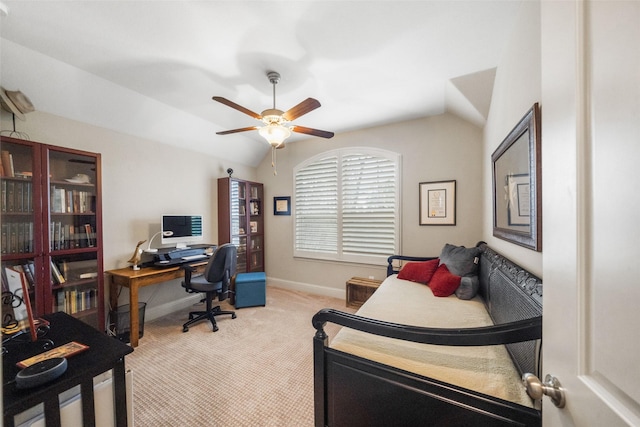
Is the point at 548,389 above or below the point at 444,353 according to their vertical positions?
above

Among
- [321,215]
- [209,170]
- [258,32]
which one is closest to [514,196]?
[258,32]

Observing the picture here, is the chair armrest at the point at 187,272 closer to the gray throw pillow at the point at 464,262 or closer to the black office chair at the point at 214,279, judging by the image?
the black office chair at the point at 214,279

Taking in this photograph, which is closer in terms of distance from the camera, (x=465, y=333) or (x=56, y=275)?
(x=465, y=333)

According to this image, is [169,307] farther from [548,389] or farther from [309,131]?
[548,389]

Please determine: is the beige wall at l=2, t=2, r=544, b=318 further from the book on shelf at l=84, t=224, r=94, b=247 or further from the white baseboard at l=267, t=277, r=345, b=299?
the book on shelf at l=84, t=224, r=94, b=247

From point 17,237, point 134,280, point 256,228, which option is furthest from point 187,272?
point 256,228

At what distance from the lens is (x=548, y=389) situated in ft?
2.18

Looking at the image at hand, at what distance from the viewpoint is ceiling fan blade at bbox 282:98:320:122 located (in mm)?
1915

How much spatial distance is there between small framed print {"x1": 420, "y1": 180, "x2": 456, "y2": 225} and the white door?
263cm

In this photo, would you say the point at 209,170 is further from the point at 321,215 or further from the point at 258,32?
the point at 258,32

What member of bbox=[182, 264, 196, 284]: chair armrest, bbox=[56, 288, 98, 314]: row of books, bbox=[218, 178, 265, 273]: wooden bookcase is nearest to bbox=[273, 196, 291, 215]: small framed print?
bbox=[218, 178, 265, 273]: wooden bookcase

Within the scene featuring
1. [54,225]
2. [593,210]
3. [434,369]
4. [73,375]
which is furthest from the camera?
[54,225]

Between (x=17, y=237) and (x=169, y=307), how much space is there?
→ 1.75 meters

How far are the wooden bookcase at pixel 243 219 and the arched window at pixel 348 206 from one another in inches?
29.3
